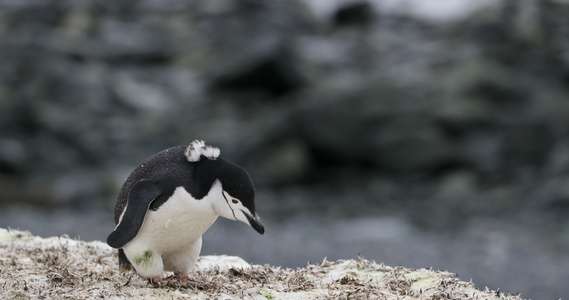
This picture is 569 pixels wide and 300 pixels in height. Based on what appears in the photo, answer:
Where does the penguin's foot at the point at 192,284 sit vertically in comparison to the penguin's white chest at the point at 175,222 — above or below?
below

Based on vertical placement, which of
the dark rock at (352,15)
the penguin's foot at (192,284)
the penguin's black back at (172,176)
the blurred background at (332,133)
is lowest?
the penguin's foot at (192,284)

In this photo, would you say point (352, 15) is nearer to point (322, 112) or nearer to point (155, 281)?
point (322, 112)

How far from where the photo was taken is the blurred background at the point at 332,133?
59.0 feet

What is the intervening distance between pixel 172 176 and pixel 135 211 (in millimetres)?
305

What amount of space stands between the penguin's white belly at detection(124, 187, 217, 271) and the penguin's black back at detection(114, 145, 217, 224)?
1.5 inches

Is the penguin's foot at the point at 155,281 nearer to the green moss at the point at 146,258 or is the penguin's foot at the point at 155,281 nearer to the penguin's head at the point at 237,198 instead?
the green moss at the point at 146,258

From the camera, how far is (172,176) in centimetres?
513

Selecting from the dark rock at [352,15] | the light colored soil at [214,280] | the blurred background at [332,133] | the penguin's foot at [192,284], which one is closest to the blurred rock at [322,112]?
the blurred background at [332,133]

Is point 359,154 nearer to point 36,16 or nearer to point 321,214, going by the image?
point 321,214

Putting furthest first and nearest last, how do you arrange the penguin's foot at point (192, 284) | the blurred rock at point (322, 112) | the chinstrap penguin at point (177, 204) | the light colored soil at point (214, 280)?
the blurred rock at point (322, 112) < the penguin's foot at point (192, 284) < the chinstrap penguin at point (177, 204) < the light colored soil at point (214, 280)

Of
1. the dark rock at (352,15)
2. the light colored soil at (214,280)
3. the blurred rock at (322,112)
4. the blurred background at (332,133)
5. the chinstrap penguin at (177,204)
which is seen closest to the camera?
the light colored soil at (214,280)

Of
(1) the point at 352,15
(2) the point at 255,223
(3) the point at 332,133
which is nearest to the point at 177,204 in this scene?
(2) the point at 255,223

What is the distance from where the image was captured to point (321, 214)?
2116 centimetres

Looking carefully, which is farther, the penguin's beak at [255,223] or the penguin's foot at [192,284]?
the penguin's foot at [192,284]
